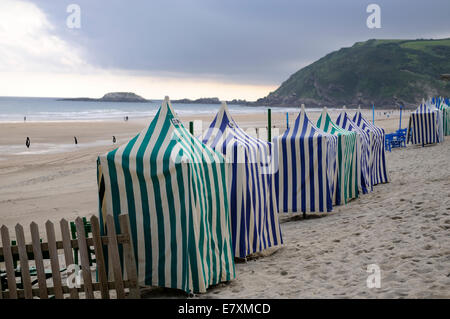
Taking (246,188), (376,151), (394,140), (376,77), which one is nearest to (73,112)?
(394,140)

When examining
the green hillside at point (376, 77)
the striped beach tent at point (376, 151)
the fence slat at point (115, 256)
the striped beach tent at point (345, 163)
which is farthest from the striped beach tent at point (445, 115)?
the green hillside at point (376, 77)

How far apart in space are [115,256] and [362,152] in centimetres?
821

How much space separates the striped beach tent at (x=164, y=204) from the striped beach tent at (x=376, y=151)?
801 centimetres

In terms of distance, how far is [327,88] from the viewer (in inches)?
5349

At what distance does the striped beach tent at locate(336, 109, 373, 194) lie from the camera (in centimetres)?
1072

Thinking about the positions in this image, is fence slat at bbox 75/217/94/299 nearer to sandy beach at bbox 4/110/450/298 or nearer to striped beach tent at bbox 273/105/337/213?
sandy beach at bbox 4/110/450/298

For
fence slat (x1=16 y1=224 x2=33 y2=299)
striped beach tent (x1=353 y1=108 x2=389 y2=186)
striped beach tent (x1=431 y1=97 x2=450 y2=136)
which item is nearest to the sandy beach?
striped beach tent (x1=353 y1=108 x2=389 y2=186)

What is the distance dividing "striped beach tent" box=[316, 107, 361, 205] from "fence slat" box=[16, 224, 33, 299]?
689cm

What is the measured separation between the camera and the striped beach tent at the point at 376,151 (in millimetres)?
11906

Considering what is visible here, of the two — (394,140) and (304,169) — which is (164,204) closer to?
(304,169)

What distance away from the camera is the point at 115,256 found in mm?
4207

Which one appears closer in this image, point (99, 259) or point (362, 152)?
point (99, 259)

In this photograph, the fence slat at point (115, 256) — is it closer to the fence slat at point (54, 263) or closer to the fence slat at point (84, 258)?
the fence slat at point (84, 258)

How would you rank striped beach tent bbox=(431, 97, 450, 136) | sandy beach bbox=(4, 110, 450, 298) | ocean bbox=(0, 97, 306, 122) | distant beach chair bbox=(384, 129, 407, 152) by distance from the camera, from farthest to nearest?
ocean bbox=(0, 97, 306, 122) → striped beach tent bbox=(431, 97, 450, 136) → distant beach chair bbox=(384, 129, 407, 152) → sandy beach bbox=(4, 110, 450, 298)
